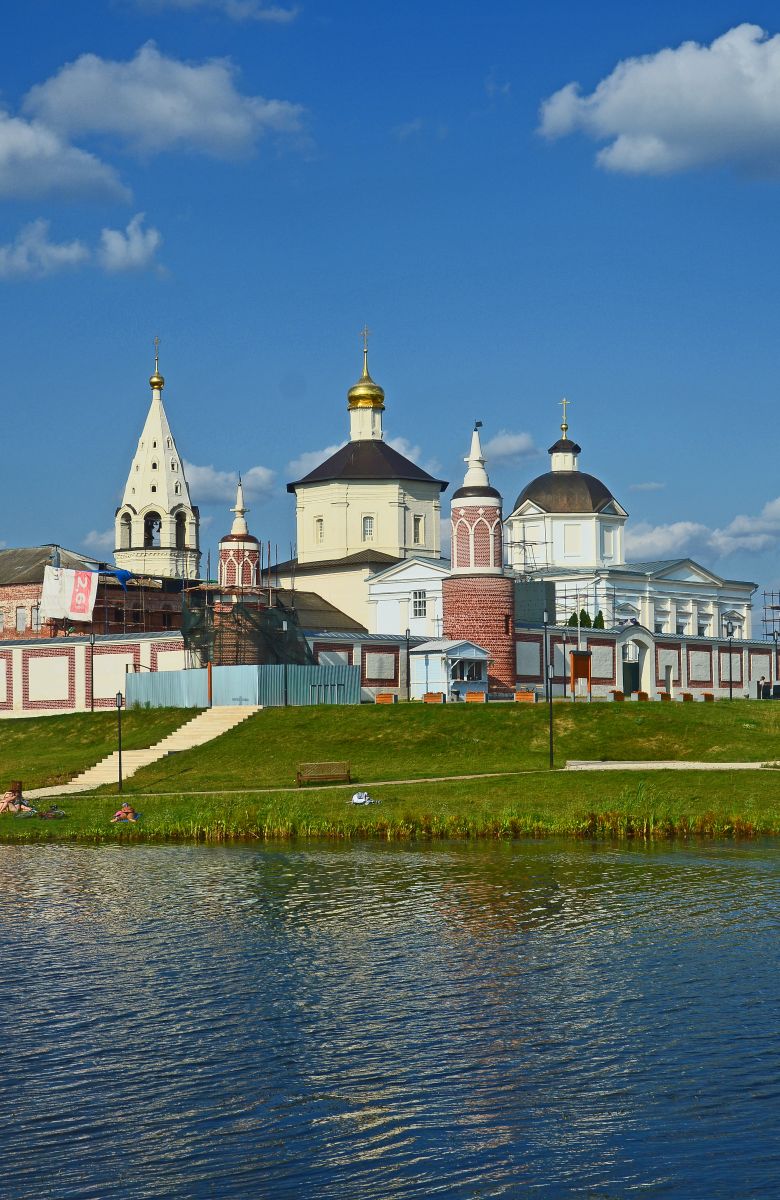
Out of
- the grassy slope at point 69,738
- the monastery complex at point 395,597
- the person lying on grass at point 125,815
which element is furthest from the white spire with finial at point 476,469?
the person lying on grass at point 125,815

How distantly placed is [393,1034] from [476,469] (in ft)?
190

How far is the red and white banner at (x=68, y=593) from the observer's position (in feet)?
274

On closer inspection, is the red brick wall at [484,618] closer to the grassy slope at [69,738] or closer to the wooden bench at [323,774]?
the grassy slope at [69,738]

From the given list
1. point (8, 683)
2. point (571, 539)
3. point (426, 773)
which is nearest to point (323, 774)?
point (426, 773)

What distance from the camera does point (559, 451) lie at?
94688mm

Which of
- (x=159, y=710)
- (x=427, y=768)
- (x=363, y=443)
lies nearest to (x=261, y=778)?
(x=427, y=768)

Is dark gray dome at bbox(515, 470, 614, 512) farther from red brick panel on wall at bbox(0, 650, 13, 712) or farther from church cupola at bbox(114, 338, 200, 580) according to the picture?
red brick panel on wall at bbox(0, 650, 13, 712)

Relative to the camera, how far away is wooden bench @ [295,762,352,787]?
45.7 metres

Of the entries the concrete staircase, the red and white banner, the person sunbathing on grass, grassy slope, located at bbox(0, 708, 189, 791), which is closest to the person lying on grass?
the person sunbathing on grass

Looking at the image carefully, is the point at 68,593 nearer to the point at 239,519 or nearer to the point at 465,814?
the point at 239,519

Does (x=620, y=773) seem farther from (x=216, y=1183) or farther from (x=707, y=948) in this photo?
(x=216, y=1183)

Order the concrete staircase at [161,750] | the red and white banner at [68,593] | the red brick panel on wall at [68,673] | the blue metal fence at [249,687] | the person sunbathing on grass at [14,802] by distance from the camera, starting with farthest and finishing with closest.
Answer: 1. the red and white banner at [68,593]
2. the red brick panel on wall at [68,673]
3. the blue metal fence at [249,687]
4. the concrete staircase at [161,750]
5. the person sunbathing on grass at [14,802]

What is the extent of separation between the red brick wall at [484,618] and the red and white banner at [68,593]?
21.7 meters

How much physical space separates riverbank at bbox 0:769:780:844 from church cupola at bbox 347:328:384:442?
55.2 meters
